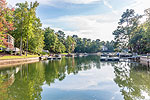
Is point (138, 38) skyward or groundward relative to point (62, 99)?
skyward

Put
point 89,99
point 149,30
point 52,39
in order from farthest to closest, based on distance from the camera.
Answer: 1. point 52,39
2. point 149,30
3. point 89,99

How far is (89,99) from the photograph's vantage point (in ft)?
28.6

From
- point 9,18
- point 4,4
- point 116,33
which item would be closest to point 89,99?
point 4,4

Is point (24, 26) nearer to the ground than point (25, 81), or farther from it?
farther from it

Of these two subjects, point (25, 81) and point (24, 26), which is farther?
point (24, 26)

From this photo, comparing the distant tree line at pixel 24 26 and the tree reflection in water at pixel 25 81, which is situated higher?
the distant tree line at pixel 24 26

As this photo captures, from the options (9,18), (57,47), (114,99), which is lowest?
(114,99)

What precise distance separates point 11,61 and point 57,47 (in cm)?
4985

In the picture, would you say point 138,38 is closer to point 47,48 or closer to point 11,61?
point 11,61

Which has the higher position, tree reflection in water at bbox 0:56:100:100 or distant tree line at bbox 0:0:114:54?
distant tree line at bbox 0:0:114:54

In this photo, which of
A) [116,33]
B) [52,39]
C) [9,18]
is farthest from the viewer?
[52,39]

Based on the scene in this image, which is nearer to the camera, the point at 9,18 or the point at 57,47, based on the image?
the point at 9,18

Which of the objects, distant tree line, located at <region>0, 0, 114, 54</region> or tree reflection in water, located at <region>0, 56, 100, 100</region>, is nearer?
tree reflection in water, located at <region>0, 56, 100, 100</region>

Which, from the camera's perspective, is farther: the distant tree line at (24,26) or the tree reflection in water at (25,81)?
the distant tree line at (24,26)
